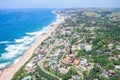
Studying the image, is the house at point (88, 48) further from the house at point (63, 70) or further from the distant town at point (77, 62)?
the house at point (63, 70)

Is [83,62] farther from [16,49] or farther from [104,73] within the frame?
[16,49]

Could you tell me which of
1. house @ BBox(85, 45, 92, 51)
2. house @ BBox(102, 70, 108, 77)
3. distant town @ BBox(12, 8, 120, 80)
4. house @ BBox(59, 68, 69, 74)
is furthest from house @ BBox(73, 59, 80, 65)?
house @ BBox(85, 45, 92, 51)

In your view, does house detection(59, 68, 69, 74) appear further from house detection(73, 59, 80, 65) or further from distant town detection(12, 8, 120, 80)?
house detection(73, 59, 80, 65)

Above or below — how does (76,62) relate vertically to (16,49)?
above

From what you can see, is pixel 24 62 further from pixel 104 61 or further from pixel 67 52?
pixel 104 61

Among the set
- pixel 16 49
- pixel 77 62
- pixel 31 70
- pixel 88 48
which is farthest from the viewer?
pixel 16 49

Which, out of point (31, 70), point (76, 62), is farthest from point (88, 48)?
point (31, 70)

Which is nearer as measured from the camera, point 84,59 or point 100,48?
point 84,59

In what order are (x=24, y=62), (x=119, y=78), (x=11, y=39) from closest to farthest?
(x=119, y=78)
(x=24, y=62)
(x=11, y=39)

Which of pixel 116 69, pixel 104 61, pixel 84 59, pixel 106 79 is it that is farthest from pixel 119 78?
pixel 84 59

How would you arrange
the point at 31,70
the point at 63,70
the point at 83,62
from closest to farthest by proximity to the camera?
1. the point at 63,70
2. the point at 31,70
3. the point at 83,62

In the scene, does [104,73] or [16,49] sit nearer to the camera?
[104,73]
